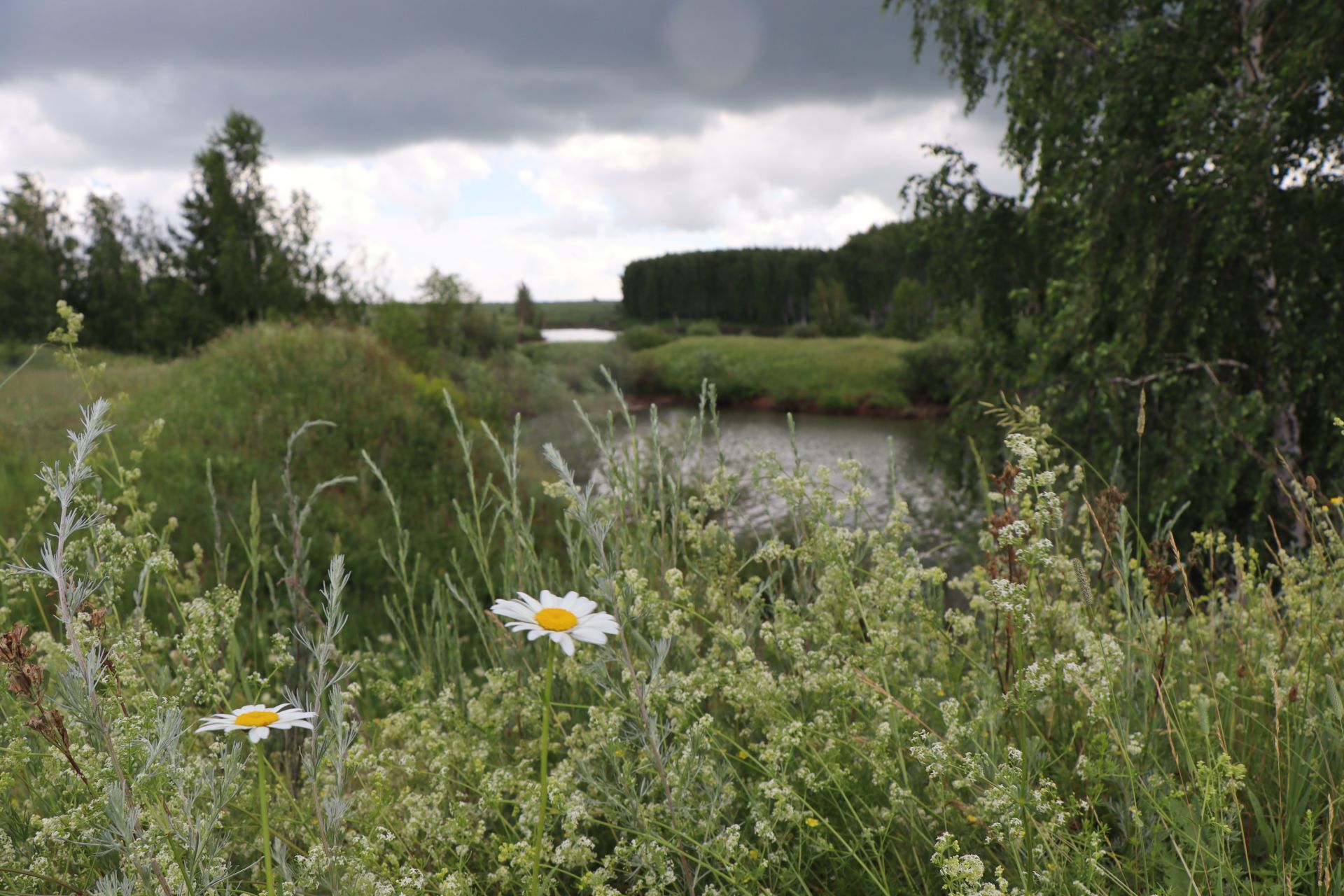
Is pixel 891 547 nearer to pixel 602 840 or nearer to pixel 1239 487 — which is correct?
pixel 602 840

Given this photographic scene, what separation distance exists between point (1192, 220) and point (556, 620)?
912cm

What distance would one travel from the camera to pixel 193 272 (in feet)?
117

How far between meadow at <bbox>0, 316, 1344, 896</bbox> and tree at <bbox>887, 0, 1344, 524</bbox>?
5.74 m

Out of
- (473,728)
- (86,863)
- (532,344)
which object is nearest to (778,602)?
(473,728)

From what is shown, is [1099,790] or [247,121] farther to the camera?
[247,121]

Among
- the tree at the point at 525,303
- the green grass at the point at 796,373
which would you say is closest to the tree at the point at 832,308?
the green grass at the point at 796,373

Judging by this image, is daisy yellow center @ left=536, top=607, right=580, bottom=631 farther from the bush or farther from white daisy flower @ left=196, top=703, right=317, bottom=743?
the bush

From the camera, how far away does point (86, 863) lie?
5.38 feet

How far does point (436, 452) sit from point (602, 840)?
1217 centimetres

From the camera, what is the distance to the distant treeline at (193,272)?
110ft

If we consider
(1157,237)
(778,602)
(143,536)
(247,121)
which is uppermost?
(247,121)

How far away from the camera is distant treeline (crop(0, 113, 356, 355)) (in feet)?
110

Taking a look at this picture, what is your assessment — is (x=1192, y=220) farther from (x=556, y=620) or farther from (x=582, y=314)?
(x=582, y=314)

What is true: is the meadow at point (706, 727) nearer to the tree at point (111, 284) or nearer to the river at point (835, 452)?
the river at point (835, 452)
